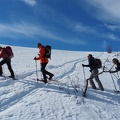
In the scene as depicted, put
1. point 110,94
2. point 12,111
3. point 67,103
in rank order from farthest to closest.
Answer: point 110,94
point 67,103
point 12,111

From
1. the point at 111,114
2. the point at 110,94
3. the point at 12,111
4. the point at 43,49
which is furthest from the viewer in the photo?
the point at 43,49

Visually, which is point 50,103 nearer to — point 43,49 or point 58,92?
point 58,92

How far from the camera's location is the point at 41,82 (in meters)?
13.0

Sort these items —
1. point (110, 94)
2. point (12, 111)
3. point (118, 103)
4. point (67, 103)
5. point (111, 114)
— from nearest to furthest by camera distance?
point (12, 111)
point (111, 114)
point (67, 103)
point (118, 103)
point (110, 94)

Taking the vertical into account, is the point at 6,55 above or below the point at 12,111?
above

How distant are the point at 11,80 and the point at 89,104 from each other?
4673mm

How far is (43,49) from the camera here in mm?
12914

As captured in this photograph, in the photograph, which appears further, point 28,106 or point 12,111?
point 28,106

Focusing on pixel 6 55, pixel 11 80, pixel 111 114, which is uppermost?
pixel 6 55

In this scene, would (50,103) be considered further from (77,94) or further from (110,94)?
(110,94)

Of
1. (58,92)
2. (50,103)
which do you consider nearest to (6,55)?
(58,92)

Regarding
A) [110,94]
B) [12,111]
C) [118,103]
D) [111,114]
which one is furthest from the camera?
[110,94]

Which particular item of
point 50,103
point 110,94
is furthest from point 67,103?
point 110,94

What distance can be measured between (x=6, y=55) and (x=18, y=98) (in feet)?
12.9
